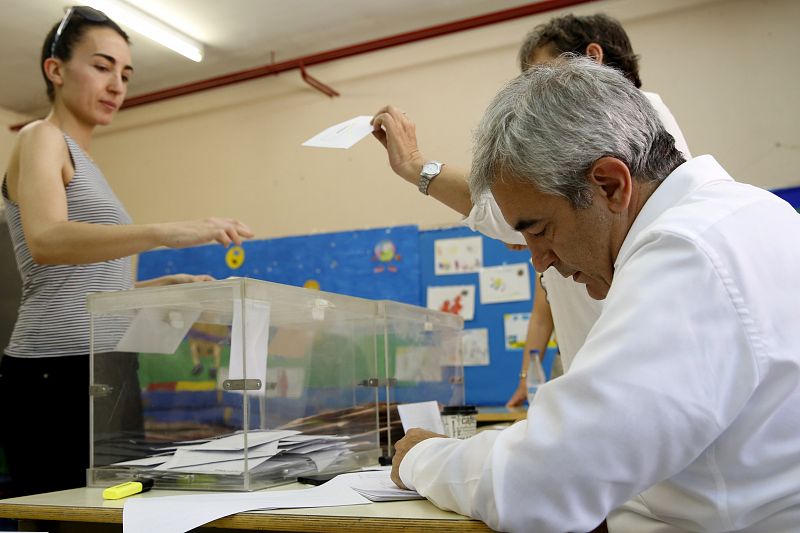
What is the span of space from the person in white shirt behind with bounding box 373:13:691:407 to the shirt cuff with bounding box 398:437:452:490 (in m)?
0.57

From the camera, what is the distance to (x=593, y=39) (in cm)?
181

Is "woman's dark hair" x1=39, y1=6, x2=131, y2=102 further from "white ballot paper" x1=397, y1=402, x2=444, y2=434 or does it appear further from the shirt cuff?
the shirt cuff

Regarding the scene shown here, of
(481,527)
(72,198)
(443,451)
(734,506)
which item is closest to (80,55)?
(72,198)

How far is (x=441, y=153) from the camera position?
4.74m

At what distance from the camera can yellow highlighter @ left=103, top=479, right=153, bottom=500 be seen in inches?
45.7

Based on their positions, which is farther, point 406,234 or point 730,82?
point 406,234

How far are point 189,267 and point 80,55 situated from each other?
344 cm

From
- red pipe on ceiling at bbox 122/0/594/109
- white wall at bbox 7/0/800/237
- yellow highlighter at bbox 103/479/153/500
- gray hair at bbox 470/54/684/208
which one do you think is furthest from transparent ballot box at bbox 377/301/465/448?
red pipe on ceiling at bbox 122/0/594/109

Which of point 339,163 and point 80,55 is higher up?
point 339,163

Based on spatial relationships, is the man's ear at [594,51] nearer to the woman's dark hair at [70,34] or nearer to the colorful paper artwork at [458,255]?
the woman's dark hair at [70,34]

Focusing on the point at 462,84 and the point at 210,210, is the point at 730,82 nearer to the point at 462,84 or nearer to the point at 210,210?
the point at 462,84

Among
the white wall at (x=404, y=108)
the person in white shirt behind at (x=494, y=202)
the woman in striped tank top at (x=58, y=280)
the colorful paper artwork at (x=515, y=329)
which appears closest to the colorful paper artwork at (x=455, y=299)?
the colorful paper artwork at (x=515, y=329)

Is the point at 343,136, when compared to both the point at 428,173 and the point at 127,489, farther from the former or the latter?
the point at 127,489

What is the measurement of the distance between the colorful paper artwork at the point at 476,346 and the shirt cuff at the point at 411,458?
3.46 meters
